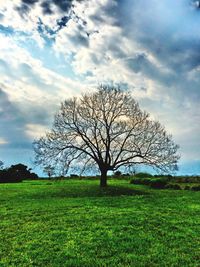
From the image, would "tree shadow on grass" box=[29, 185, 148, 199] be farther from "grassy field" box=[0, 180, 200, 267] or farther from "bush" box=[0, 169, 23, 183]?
"bush" box=[0, 169, 23, 183]

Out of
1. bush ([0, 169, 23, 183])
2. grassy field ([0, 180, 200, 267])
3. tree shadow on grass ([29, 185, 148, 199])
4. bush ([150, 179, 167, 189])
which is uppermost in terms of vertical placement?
bush ([0, 169, 23, 183])

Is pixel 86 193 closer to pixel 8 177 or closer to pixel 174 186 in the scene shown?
pixel 174 186

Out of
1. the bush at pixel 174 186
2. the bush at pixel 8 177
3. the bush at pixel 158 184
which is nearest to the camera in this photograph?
the bush at pixel 174 186

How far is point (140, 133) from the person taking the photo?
45.0 m

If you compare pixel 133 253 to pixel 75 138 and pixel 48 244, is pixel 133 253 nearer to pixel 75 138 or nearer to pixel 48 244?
pixel 48 244

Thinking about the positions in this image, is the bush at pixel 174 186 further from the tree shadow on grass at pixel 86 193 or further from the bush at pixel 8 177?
the bush at pixel 8 177

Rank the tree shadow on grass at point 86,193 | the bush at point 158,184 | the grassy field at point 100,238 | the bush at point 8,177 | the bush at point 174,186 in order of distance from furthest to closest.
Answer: the bush at point 8,177, the bush at point 158,184, the bush at point 174,186, the tree shadow on grass at point 86,193, the grassy field at point 100,238

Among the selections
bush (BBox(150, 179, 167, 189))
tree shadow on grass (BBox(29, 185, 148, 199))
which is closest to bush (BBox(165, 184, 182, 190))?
bush (BBox(150, 179, 167, 189))

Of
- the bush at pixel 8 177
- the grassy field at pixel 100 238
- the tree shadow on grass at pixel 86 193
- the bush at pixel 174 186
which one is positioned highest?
the bush at pixel 8 177

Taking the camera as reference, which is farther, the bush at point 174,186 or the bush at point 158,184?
the bush at point 158,184

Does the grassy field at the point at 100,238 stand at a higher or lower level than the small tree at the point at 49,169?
lower

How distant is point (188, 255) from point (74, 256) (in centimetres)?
434

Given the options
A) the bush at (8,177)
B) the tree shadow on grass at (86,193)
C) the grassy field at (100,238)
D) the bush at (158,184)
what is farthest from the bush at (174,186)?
the bush at (8,177)

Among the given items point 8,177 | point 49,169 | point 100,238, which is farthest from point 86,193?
point 8,177
